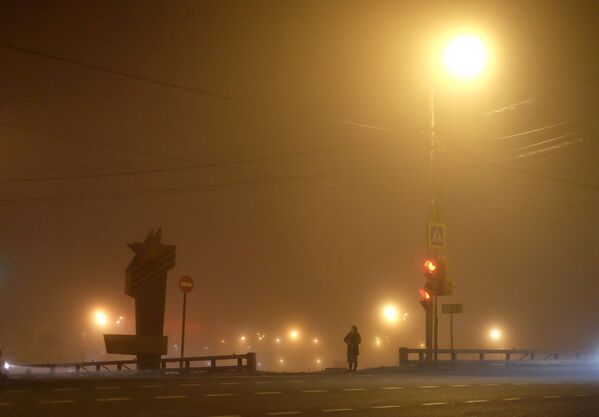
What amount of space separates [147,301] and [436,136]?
11.9 metres

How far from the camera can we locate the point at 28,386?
51.4ft

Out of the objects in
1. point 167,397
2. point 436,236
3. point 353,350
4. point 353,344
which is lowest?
point 167,397

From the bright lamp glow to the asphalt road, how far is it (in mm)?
10284

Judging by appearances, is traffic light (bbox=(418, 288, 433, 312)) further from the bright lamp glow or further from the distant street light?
the distant street light

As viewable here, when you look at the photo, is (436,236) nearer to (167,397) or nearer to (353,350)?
(353,350)

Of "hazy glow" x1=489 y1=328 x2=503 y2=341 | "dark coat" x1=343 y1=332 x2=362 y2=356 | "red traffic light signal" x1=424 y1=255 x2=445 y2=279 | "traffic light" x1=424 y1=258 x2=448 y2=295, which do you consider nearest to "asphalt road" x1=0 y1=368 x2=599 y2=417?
"traffic light" x1=424 y1=258 x2=448 y2=295

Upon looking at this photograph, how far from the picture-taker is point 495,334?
67062 millimetres

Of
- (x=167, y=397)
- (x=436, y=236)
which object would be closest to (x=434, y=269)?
(x=436, y=236)

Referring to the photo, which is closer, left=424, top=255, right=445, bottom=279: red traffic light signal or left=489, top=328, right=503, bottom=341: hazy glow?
left=424, top=255, right=445, bottom=279: red traffic light signal

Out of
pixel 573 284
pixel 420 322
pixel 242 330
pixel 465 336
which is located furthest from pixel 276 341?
pixel 573 284

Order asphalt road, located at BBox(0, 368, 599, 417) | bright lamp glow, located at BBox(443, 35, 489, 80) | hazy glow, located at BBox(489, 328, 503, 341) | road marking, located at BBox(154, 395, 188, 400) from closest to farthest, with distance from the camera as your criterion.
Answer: asphalt road, located at BBox(0, 368, 599, 417) < road marking, located at BBox(154, 395, 188, 400) < bright lamp glow, located at BBox(443, 35, 489, 80) < hazy glow, located at BBox(489, 328, 503, 341)

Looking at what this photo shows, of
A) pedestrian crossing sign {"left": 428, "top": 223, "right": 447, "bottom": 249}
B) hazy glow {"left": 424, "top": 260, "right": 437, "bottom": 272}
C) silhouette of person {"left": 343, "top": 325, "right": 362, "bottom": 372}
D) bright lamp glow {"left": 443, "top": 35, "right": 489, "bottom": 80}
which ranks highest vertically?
bright lamp glow {"left": 443, "top": 35, "right": 489, "bottom": 80}

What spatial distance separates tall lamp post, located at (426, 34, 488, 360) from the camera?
23250 millimetres

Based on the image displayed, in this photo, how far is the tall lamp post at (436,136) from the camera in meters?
23.2
